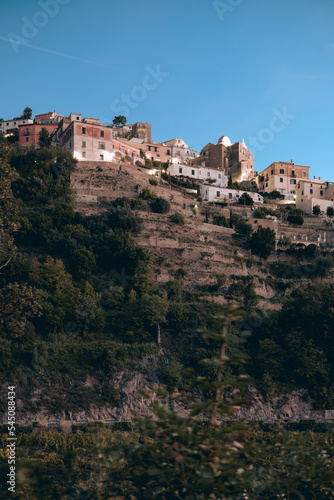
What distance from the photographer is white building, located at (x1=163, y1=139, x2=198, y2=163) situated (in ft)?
243

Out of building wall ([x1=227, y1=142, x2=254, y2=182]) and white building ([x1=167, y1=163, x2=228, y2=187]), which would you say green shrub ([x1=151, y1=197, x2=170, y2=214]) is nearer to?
white building ([x1=167, y1=163, x2=228, y2=187])

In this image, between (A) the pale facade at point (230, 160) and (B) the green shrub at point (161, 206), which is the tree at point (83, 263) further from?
(A) the pale facade at point (230, 160)

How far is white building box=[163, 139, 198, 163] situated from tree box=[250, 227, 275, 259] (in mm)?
30490

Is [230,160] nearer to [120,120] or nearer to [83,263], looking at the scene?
[120,120]

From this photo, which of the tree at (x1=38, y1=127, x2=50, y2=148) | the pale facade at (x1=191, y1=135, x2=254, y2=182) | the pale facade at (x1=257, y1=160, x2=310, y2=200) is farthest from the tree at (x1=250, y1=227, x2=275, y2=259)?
the tree at (x1=38, y1=127, x2=50, y2=148)

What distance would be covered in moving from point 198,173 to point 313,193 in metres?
16.6

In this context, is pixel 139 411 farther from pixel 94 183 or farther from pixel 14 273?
pixel 94 183

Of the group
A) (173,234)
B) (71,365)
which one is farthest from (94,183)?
(71,365)

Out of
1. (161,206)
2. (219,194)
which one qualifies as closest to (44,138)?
(161,206)

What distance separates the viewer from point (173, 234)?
43688 millimetres

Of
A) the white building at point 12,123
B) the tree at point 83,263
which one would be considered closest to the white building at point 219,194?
the tree at point 83,263

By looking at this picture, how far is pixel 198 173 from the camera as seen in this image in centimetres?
6738

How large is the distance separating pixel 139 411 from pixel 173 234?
20531 mm

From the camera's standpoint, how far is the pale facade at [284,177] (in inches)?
2768
